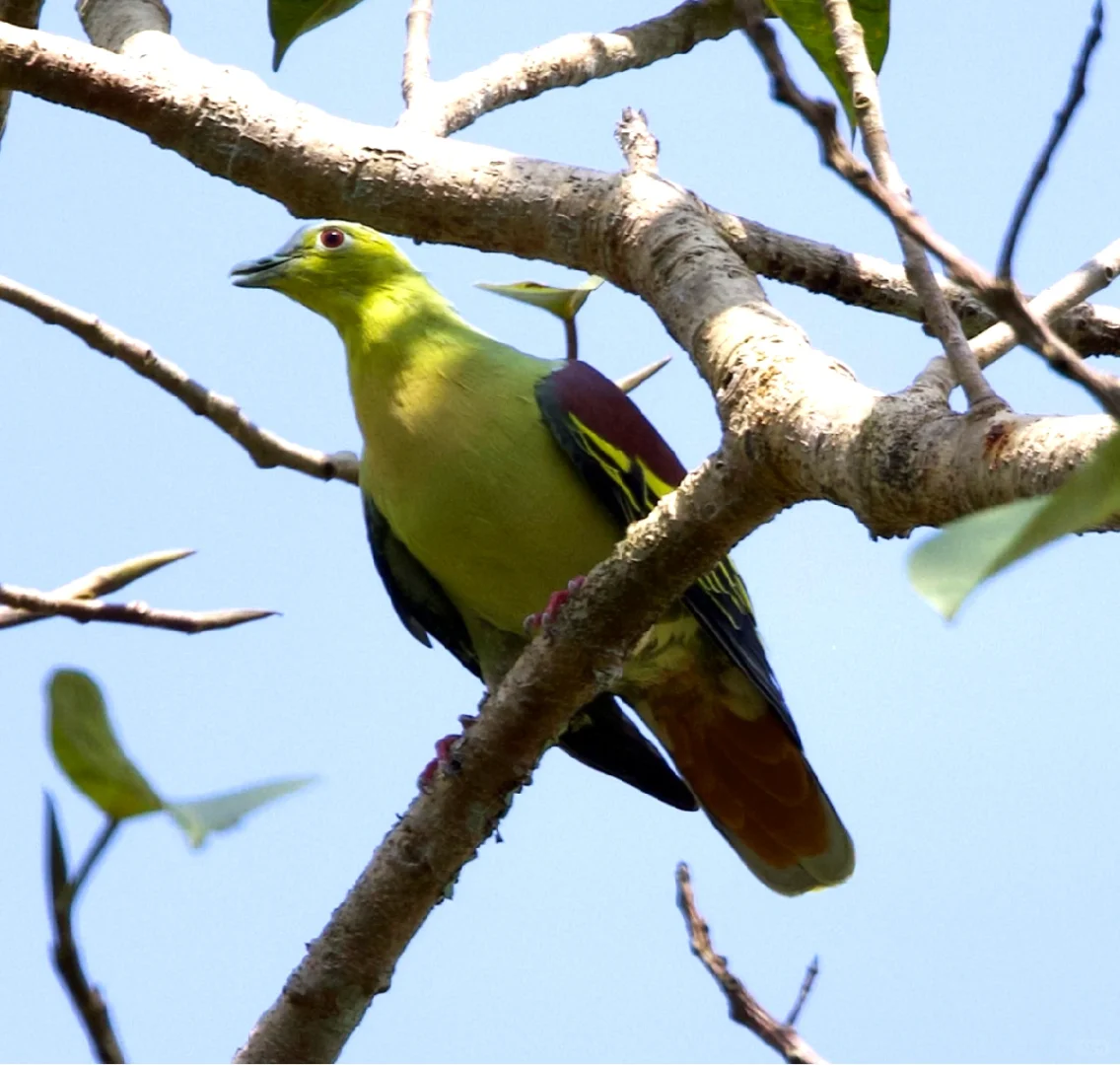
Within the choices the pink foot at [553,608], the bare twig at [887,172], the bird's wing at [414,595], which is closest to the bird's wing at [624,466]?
the pink foot at [553,608]

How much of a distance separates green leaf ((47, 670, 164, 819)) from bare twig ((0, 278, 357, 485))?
2690mm

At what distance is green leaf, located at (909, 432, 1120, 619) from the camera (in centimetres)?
88

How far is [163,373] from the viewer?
3713mm

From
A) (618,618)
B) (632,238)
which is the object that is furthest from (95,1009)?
(632,238)

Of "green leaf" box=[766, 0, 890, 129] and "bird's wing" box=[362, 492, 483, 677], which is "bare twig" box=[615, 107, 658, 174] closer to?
"green leaf" box=[766, 0, 890, 129]

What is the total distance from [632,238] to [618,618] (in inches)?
29.3

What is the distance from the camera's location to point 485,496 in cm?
396

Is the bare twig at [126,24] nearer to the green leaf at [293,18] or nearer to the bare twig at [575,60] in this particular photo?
the green leaf at [293,18]

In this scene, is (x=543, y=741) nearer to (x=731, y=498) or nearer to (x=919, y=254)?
(x=731, y=498)

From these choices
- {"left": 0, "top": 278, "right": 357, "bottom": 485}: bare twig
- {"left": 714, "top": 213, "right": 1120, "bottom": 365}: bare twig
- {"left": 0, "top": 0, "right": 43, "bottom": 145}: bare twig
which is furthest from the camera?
{"left": 0, "top": 278, "right": 357, "bottom": 485}: bare twig

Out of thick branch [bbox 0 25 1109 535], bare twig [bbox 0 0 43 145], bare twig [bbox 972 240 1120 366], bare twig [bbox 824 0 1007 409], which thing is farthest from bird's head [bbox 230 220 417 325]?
bare twig [bbox 824 0 1007 409]

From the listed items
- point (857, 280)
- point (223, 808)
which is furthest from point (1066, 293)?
point (223, 808)

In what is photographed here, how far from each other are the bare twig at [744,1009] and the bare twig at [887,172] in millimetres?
1217

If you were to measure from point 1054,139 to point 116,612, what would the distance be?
4.61 ft
